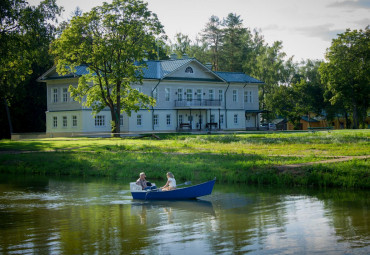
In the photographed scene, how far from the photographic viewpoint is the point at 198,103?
60.4 metres

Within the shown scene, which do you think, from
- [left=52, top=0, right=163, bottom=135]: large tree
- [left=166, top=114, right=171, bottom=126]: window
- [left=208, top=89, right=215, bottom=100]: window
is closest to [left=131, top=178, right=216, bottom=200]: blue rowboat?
[left=52, top=0, right=163, bottom=135]: large tree

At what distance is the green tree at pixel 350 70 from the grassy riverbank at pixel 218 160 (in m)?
33.3

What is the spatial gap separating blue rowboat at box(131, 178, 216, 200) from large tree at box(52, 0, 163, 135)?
1098 inches

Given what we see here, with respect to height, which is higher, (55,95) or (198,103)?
(55,95)

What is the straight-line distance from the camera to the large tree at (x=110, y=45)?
147 feet

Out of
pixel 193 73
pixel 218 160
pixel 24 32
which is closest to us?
pixel 218 160

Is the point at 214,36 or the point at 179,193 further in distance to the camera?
the point at 214,36

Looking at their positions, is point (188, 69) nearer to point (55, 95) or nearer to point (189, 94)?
point (189, 94)

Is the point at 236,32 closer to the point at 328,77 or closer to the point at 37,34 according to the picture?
the point at 328,77

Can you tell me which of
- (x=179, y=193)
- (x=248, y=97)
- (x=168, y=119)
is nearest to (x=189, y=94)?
(x=168, y=119)

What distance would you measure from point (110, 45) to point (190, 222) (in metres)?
33.6

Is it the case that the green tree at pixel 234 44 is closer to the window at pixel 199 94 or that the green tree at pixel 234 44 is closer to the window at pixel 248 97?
the window at pixel 248 97

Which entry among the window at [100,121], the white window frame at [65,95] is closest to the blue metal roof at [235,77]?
the window at [100,121]

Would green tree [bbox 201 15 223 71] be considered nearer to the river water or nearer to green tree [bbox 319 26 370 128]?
green tree [bbox 319 26 370 128]
